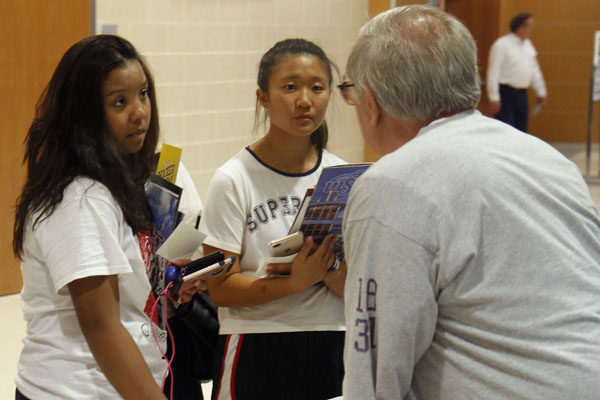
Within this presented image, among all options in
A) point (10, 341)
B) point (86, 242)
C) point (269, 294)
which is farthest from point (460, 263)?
point (10, 341)

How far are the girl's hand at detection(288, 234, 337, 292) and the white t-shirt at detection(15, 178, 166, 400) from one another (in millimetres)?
404

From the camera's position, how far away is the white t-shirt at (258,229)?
1.86 meters

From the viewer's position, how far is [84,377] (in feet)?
4.68

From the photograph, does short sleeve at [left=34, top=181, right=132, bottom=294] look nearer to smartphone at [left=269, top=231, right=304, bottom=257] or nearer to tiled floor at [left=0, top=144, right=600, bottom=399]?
smartphone at [left=269, top=231, right=304, bottom=257]

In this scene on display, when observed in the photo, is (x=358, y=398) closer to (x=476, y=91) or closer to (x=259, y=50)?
(x=476, y=91)

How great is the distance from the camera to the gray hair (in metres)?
1.24

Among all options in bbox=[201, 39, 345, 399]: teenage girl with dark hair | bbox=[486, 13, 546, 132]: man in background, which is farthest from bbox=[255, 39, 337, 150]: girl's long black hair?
bbox=[486, 13, 546, 132]: man in background

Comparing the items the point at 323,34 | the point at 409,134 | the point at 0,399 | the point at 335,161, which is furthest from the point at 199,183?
the point at 409,134

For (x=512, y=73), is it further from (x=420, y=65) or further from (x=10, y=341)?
(x=420, y=65)

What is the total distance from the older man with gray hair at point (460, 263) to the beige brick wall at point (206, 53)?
126 inches

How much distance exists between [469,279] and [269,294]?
0.76 meters

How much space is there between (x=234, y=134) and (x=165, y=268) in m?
3.86

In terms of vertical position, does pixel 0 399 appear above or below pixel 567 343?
below

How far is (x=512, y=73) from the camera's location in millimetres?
8227
